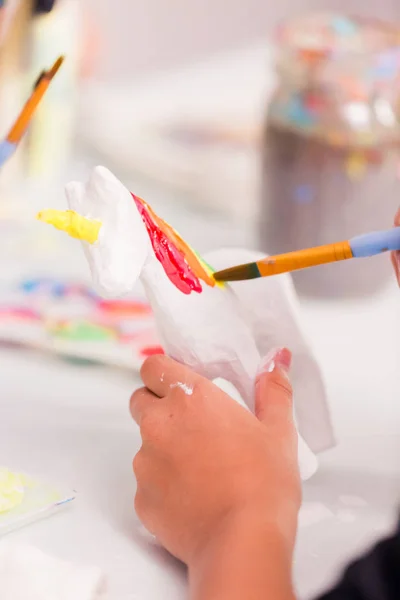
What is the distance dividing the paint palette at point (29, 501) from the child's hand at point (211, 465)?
1.7 inches

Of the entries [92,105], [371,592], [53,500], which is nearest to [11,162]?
[92,105]

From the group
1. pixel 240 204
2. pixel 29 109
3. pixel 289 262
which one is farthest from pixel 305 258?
pixel 240 204

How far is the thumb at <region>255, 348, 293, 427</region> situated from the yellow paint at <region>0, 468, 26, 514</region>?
0.12 m

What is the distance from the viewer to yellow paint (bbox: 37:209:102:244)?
0.32 metres

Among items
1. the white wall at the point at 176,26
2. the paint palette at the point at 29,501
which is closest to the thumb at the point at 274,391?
the paint palette at the point at 29,501

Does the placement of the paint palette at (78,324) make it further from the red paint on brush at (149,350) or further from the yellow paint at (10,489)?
the yellow paint at (10,489)

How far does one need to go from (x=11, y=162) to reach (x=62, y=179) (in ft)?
Result: 0.21

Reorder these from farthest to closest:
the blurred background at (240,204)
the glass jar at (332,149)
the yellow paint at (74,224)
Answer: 1. the glass jar at (332,149)
2. the blurred background at (240,204)
3. the yellow paint at (74,224)

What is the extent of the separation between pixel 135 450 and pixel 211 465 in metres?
0.12

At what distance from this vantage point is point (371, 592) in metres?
0.30

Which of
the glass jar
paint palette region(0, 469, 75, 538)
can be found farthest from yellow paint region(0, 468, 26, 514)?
the glass jar

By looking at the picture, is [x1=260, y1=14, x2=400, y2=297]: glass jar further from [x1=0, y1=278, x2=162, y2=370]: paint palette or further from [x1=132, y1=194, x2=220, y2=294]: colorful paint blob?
[x1=132, y1=194, x2=220, y2=294]: colorful paint blob

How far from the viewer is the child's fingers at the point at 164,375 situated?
37cm

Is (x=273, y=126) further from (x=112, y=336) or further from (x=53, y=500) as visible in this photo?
(x=53, y=500)
